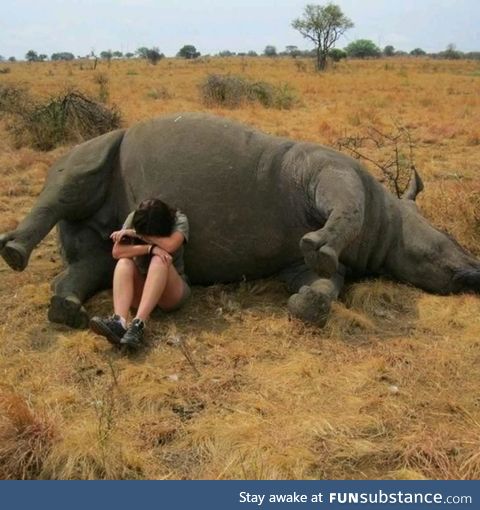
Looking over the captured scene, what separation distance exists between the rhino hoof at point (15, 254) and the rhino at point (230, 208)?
0.16 metres

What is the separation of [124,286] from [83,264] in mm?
884

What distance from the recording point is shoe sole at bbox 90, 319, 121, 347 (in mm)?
4191

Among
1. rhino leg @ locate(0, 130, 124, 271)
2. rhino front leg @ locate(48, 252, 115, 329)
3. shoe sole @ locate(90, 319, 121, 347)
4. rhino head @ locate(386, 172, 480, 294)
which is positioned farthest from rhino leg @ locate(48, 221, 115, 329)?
rhino head @ locate(386, 172, 480, 294)

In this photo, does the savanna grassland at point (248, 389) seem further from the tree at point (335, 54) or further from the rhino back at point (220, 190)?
the tree at point (335, 54)

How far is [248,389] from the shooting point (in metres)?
3.88

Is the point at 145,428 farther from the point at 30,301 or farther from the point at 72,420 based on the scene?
the point at 30,301

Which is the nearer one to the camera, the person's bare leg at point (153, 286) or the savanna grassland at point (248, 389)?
the savanna grassland at point (248, 389)

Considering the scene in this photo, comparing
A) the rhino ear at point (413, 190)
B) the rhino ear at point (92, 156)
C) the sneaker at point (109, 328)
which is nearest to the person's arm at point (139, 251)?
the sneaker at point (109, 328)

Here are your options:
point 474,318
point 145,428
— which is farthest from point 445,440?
point 474,318

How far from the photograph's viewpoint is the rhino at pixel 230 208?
5117 mm

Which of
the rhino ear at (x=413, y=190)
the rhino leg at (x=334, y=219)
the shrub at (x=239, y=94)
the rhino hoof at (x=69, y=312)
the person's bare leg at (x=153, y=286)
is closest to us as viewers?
the rhino leg at (x=334, y=219)

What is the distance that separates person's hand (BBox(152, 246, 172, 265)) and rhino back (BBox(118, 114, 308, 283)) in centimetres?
50

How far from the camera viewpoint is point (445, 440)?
3.24m

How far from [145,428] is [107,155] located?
2605 mm
